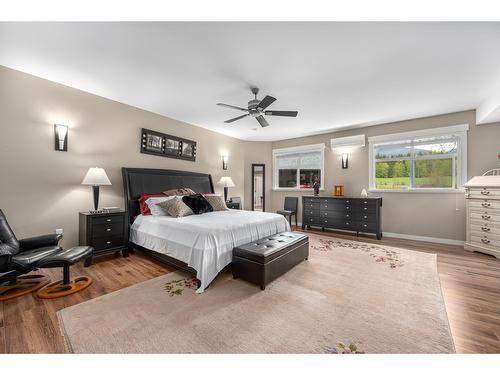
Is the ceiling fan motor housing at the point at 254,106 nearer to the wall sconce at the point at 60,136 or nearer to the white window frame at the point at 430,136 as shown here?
the wall sconce at the point at 60,136

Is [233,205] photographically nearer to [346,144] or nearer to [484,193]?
[346,144]

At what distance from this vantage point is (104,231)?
3.23 m

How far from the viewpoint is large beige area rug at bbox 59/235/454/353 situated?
1535 mm

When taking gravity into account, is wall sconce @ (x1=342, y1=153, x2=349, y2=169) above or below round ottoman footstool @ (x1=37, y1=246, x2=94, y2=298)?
above

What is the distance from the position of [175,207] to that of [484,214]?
5.48 m

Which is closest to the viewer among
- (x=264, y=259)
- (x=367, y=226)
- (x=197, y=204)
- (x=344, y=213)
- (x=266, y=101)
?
(x=264, y=259)

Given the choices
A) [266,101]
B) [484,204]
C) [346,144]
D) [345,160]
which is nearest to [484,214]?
[484,204]

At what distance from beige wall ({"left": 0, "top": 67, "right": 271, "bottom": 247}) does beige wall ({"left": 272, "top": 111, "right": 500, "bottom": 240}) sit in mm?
5085

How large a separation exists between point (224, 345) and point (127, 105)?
443cm

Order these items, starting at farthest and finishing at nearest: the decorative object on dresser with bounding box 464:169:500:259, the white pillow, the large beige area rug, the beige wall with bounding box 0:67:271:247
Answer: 1. the white pillow
2. the decorative object on dresser with bounding box 464:169:500:259
3. the beige wall with bounding box 0:67:271:247
4. the large beige area rug

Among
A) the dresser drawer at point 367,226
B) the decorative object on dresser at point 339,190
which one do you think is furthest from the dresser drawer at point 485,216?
the decorative object on dresser at point 339,190

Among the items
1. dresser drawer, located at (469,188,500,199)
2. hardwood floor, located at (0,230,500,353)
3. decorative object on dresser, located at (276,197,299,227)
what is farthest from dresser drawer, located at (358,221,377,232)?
decorative object on dresser, located at (276,197,299,227)

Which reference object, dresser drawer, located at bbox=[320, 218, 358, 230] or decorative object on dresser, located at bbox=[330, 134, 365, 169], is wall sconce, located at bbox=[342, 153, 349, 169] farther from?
dresser drawer, located at bbox=[320, 218, 358, 230]
